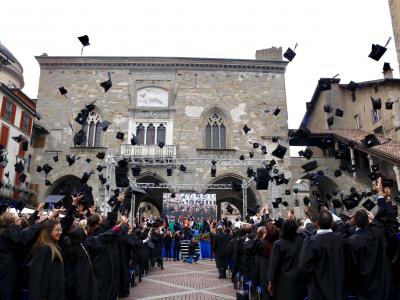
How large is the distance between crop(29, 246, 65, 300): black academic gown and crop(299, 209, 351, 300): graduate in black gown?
3.11m

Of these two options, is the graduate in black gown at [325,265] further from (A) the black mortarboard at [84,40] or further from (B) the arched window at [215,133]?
(B) the arched window at [215,133]

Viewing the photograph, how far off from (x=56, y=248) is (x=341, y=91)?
30.3 metres

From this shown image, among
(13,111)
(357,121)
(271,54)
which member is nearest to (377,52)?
(271,54)

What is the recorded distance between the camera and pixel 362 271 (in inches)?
193

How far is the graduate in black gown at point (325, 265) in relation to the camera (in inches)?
181

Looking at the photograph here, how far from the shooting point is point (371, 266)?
4.88m

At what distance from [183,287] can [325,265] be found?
6.72 metres

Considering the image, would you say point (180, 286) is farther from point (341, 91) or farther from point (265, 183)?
point (341, 91)

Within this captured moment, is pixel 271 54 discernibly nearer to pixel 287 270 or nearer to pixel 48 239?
pixel 287 270

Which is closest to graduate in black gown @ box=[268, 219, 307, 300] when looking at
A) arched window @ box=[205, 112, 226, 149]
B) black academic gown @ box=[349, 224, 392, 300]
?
black academic gown @ box=[349, 224, 392, 300]

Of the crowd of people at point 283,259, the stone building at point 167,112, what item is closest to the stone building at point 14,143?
the stone building at point 167,112

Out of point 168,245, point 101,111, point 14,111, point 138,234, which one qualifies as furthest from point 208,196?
point 14,111

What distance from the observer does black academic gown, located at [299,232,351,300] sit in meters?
4.59

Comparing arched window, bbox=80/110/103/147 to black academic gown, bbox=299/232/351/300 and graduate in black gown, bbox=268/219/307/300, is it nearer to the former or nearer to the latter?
graduate in black gown, bbox=268/219/307/300
